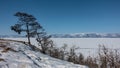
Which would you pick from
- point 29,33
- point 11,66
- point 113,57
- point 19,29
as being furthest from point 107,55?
point 11,66

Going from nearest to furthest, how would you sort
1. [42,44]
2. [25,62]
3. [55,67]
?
[25,62]
[55,67]
[42,44]

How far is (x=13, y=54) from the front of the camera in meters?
9.41

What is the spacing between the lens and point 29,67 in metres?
7.98

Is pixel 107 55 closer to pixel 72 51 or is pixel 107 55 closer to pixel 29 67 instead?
pixel 72 51

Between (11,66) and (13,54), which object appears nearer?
(11,66)

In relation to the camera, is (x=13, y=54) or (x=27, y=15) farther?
(x=27, y=15)

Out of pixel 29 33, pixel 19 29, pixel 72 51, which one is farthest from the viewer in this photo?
pixel 72 51

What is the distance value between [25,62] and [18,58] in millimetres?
645

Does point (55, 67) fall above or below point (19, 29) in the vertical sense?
below

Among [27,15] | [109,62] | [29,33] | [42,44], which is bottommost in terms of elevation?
[109,62]

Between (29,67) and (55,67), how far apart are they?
169 centimetres

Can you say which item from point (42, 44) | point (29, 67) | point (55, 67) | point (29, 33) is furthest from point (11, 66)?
point (42, 44)

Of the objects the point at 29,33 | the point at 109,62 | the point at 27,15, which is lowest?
the point at 109,62

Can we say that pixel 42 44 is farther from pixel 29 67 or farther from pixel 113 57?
pixel 29 67
